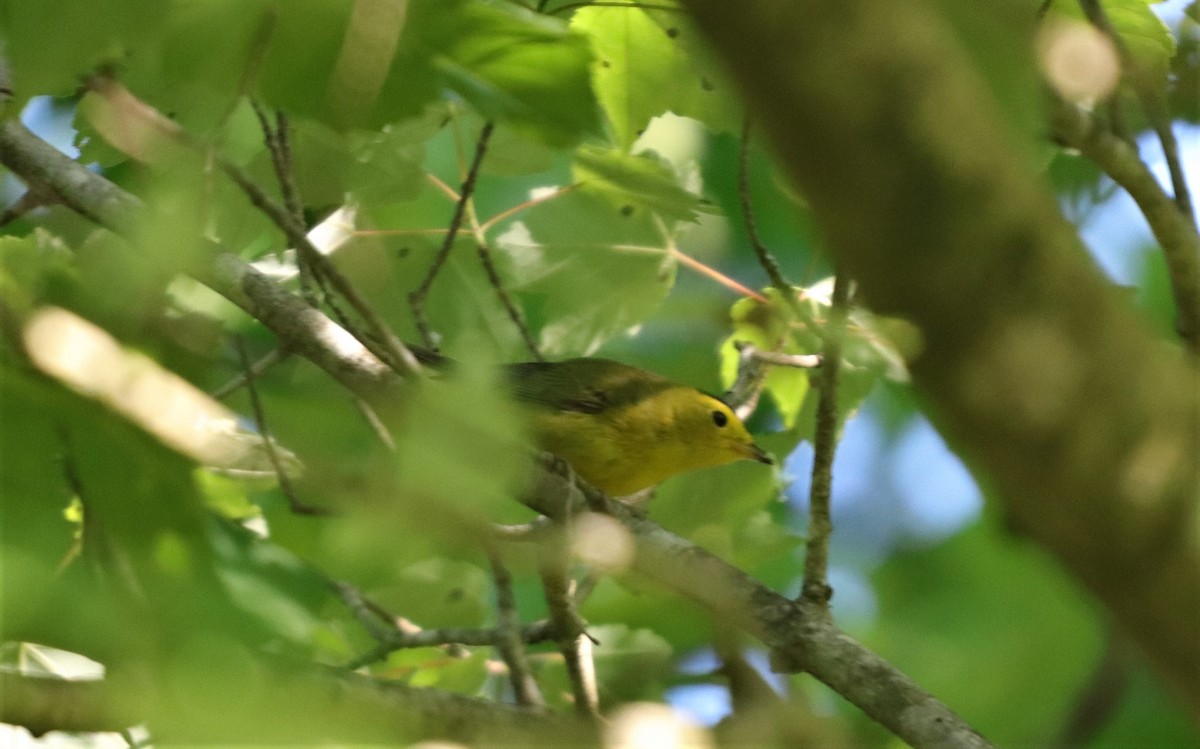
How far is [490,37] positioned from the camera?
4.27 feet

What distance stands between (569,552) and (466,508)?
0.84 meters

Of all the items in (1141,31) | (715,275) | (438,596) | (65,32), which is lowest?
(438,596)

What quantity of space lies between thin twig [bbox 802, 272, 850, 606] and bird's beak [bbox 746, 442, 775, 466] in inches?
36.3

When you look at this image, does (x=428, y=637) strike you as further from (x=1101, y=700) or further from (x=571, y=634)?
(x=1101, y=700)

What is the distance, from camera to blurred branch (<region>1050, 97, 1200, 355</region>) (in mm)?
2125

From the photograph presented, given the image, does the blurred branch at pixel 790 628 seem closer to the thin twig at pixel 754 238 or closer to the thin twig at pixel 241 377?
the thin twig at pixel 754 238

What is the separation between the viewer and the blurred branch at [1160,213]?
6.97 feet

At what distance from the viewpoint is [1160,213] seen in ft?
7.21

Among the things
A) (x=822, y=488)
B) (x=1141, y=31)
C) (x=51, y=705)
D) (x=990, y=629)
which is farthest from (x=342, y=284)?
(x=1141, y=31)

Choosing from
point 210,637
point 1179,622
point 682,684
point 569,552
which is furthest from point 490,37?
point 682,684

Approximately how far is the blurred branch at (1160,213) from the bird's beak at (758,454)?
1012 mm

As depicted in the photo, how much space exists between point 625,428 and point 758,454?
57cm

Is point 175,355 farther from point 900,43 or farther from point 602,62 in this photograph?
point 602,62

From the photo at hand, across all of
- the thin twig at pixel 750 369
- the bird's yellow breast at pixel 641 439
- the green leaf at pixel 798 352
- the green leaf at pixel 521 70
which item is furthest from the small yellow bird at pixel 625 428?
the green leaf at pixel 521 70
